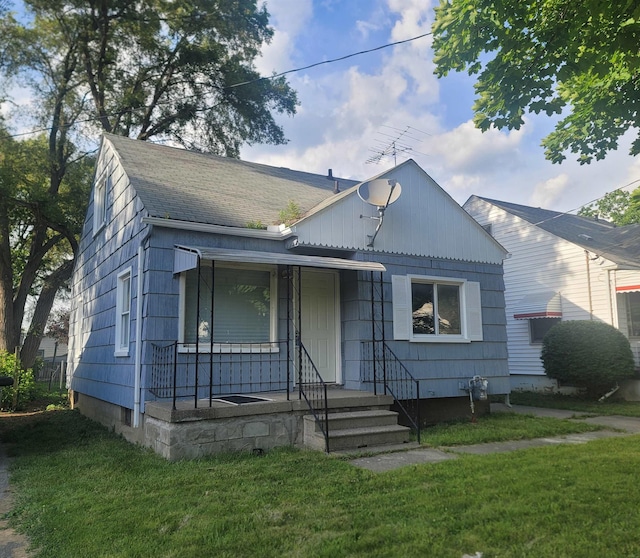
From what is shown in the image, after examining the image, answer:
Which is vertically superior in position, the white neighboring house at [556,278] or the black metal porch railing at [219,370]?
the white neighboring house at [556,278]

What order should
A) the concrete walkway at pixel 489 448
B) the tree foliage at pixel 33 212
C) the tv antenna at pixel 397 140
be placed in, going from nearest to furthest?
the concrete walkway at pixel 489 448, the tv antenna at pixel 397 140, the tree foliage at pixel 33 212

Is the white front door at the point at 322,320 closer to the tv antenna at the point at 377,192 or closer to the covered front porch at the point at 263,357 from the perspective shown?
the covered front porch at the point at 263,357

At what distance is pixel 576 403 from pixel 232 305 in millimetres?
8817

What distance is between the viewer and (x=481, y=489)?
4461mm

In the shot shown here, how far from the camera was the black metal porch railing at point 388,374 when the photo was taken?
26.4ft

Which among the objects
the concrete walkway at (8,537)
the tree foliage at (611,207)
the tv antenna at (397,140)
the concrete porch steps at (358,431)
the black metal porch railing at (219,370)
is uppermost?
the tree foliage at (611,207)

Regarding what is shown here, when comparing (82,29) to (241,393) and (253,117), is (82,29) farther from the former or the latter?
(241,393)

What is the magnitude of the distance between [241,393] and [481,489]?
3.87 metres

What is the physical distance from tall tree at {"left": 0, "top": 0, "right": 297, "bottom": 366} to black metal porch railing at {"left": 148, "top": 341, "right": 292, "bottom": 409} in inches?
440

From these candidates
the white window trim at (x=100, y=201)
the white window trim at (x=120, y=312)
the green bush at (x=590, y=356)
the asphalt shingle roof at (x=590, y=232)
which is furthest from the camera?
the asphalt shingle roof at (x=590, y=232)

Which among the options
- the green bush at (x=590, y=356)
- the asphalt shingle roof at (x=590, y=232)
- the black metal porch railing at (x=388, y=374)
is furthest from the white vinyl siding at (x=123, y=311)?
the asphalt shingle roof at (x=590, y=232)

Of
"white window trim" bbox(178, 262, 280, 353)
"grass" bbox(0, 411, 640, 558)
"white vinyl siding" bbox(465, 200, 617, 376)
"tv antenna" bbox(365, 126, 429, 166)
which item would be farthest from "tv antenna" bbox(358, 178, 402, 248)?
"white vinyl siding" bbox(465, 200, 617, 376)

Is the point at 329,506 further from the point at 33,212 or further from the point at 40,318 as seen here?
the point at 40,318

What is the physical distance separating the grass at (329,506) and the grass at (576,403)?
4.61m
